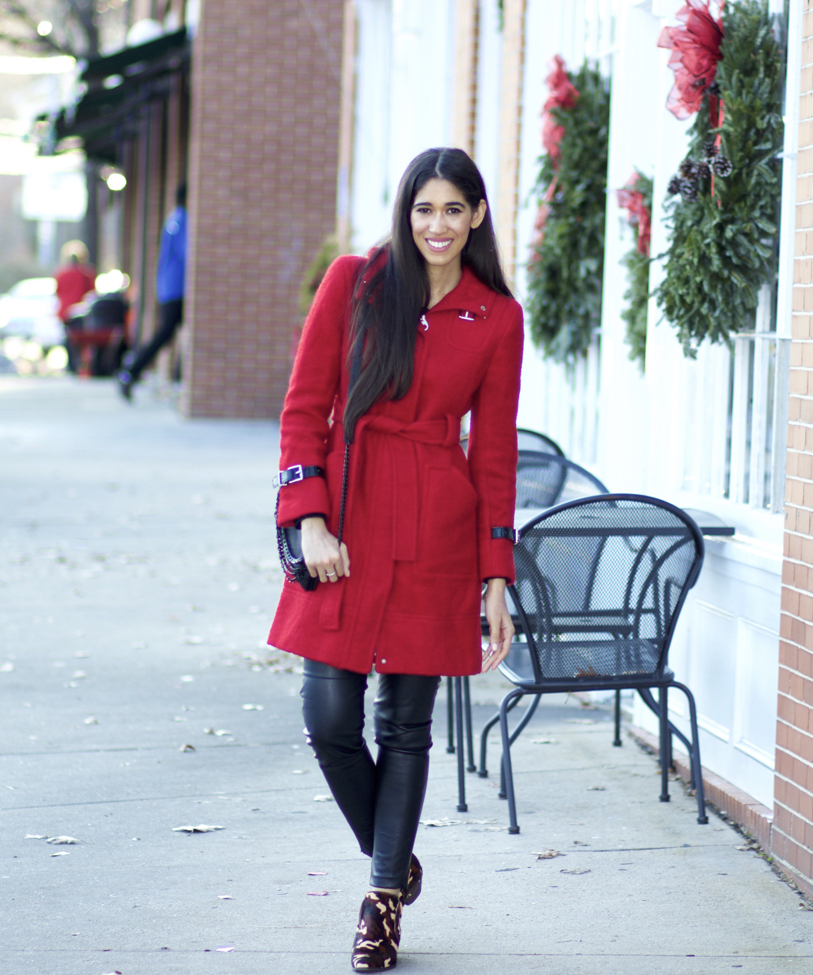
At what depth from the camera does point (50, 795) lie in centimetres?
433

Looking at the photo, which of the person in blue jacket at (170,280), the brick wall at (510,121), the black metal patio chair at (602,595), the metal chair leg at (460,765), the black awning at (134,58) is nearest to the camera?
the black metal patio chair at (602,595)

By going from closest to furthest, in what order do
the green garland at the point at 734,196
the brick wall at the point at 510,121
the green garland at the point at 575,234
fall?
1. the green garland at the point at 734,196
2. the green garland at the point at 575,234
3. the brick wall at the point at 510,121

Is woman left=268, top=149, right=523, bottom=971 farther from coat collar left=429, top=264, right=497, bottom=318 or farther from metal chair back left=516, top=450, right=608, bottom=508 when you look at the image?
metal chair back left=516, top=450, right=608, bottom=508

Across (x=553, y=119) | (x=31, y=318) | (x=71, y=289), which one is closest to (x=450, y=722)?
(x=553, y=119)

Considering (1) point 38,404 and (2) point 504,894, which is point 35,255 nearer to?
(1) point 38,404

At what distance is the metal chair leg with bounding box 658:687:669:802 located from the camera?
4.34m

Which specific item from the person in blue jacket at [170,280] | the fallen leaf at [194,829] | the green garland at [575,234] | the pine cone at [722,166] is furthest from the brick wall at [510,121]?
the person in blue jacket at [170,280]

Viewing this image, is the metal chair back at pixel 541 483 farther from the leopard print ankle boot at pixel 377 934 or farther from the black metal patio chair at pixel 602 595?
the leopard print ankle boot at pixel 377 934

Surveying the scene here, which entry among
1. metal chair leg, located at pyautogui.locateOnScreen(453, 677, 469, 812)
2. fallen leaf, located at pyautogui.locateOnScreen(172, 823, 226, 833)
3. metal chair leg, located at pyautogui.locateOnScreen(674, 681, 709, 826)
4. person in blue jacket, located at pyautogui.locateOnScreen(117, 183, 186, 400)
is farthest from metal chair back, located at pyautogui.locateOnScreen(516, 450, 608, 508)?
person in blue jacket, located at pyautogui.locateOnScreen(117, 183, 186, 400)

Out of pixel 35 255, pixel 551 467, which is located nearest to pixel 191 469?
pixel 551 467

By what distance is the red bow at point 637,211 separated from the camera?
5293 mm

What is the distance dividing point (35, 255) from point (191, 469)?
174ft

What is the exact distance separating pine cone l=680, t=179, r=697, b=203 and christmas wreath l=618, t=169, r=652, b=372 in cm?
73

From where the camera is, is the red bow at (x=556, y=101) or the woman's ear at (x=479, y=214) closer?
the woman's ear at (x=479, y=214)
